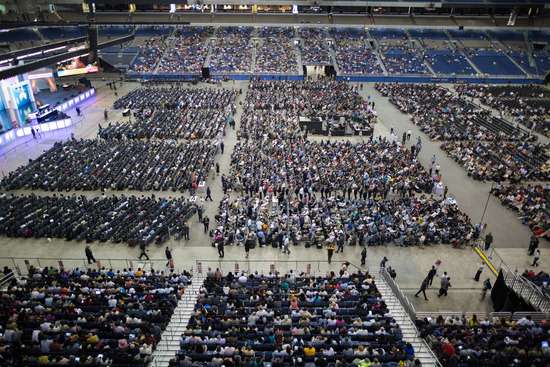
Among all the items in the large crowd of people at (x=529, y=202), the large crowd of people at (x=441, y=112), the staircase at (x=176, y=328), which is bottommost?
the staircase at (x=176, y=328)

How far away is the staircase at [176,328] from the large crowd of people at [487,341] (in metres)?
8.69

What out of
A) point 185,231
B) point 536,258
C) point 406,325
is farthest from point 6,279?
point 536,258

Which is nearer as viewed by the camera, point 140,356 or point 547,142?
point 140,356

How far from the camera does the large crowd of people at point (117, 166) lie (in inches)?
1009

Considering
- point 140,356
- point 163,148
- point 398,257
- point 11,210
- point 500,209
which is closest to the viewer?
point 140,356

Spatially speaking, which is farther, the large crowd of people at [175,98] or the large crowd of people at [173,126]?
the large crowd of people at [175,98]

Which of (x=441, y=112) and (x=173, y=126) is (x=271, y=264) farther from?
(x=441, y=112)

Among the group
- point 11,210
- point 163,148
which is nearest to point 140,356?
point 11,210

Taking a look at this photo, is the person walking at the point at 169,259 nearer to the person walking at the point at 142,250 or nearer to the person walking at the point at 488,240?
the person walking at the point at 142,250

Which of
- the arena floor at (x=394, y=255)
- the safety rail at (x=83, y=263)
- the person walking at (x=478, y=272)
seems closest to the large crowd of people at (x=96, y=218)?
the arena floor at (x=394, y=255)

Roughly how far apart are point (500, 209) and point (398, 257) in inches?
360

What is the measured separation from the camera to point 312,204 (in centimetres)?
2317

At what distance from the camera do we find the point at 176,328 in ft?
46.2

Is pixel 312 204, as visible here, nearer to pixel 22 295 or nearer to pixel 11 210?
pixel 22 295
